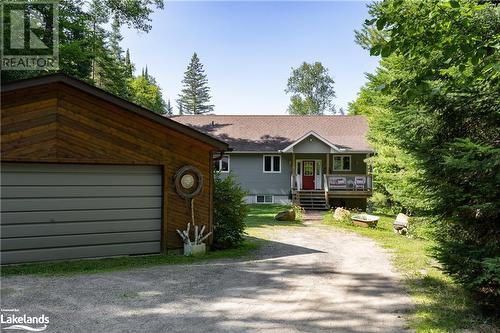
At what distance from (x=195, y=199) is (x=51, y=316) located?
16.2 feet

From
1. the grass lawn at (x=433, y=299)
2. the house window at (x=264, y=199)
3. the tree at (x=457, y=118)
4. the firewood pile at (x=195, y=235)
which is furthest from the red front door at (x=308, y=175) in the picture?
the tree at (x=457, y=118)

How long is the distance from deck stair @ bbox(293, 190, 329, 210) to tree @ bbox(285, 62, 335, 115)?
2991 cm

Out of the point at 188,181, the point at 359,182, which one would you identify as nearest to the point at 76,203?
the point at 188,181

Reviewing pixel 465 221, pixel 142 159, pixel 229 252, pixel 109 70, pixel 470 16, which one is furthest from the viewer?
pixel 109 70

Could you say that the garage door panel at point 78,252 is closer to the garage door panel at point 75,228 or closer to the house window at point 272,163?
the garage door panel at point 75,228

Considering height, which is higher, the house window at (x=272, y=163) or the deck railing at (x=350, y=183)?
the house window at (x=272, y=163)

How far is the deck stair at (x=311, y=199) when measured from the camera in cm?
2144

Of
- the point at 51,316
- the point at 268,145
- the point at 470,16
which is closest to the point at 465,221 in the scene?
the point at 470,16

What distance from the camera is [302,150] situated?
73.4 ft

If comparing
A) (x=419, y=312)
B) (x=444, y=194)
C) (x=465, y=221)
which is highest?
(x=444, y=194)

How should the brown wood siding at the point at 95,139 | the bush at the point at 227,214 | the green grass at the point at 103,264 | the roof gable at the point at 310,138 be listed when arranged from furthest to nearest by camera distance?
1. the roof gable at the point at 310,138
2. the bush at the point at 227,214
3. the brown wood siding at the point at 95,139
4. the green grass at the point at 103,264

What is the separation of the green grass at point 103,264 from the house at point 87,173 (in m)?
0.27

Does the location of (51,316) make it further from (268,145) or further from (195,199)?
(268,145)

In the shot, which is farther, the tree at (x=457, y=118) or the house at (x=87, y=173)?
the house at (x=87, y=173)
